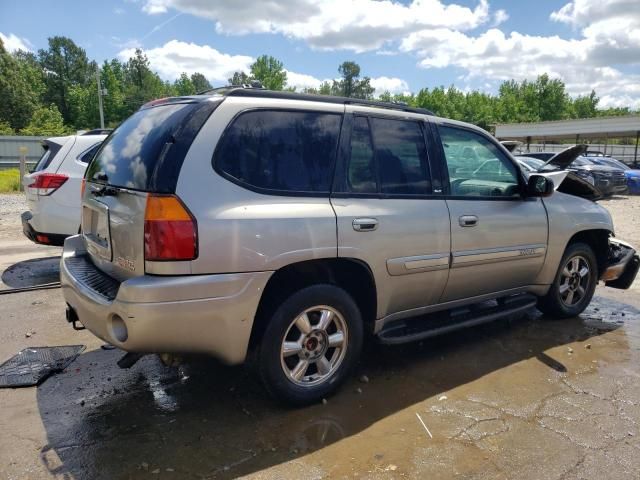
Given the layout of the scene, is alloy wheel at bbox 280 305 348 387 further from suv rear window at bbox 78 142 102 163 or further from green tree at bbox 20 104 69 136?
green tree at bbox 20 104 69 136

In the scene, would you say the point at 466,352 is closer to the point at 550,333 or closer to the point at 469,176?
the point at 550,333

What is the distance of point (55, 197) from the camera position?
6.10 meters

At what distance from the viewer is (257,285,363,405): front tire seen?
3031 mm

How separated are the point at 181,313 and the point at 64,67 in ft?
296

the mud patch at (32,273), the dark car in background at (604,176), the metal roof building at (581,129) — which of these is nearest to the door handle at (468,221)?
the mud patch at (32,273)

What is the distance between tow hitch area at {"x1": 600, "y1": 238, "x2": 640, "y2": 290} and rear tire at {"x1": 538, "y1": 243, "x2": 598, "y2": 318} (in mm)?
284

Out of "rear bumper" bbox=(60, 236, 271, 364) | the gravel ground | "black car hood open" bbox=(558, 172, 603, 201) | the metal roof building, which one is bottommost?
the gravel ground

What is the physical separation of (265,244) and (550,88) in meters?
70.9

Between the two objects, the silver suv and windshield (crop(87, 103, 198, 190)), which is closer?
the silver suv

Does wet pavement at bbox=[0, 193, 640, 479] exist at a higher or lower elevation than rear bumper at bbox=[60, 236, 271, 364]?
lower

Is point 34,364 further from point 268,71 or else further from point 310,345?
point 268,71

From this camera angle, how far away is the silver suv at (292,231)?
8.93 ft

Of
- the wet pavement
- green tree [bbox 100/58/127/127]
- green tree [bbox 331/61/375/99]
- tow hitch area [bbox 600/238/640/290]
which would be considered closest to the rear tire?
tow hitch area [bbox 600/238/640/290]

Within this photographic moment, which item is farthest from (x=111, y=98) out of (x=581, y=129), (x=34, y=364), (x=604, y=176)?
(x=34, y=364)
